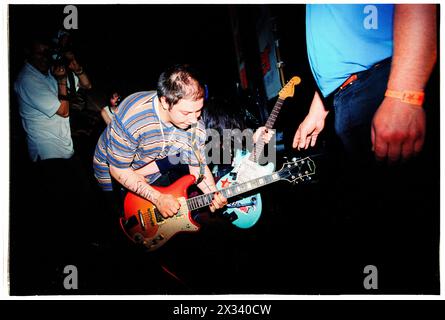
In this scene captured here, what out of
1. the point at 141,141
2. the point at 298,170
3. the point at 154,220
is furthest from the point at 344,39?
the point at 154,220

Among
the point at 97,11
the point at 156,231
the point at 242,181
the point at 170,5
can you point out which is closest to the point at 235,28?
the point at 170,5

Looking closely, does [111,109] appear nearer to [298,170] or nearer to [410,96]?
[298,170]

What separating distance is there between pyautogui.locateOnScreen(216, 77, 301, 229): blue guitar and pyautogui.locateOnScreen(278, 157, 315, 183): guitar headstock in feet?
0.32

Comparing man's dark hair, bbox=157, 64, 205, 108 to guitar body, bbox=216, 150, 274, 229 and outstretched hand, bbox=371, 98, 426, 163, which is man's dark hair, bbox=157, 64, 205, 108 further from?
outstretched hand, bbox=371, 98, 426, 163

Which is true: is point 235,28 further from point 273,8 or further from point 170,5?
point 170,5

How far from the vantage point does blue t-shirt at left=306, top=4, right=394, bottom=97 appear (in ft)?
4.69

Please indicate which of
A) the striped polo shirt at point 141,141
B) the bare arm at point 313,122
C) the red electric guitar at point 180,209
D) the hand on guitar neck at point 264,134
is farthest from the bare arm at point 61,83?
the bare arm at point 313,122

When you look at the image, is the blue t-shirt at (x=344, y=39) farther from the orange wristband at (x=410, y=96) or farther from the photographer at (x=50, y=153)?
the photographer at (x=50, y=153)

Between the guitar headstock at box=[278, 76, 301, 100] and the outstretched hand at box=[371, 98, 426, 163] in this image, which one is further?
the guitar headstock at box=[278, 76, 301, 100]

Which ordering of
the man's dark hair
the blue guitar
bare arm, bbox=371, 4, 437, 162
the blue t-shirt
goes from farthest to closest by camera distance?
the blue guitar, the man's dark hair, the blue t-shirt, bare arm, bbox=371, 4, 437, 162

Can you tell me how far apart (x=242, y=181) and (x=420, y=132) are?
1.08 m

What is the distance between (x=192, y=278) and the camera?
68.9 inches

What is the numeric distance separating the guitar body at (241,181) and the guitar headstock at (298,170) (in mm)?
102

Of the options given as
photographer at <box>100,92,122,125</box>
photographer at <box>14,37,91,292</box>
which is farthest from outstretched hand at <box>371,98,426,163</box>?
photographer at <box>14,37,91,292</box>
